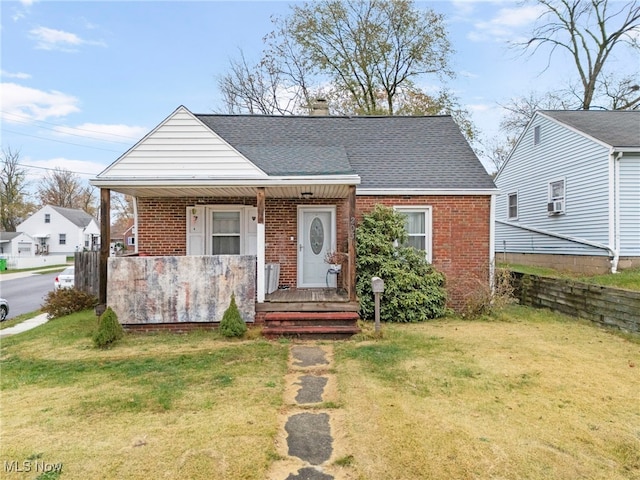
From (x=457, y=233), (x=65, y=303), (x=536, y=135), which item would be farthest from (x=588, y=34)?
(x=65, y=303)

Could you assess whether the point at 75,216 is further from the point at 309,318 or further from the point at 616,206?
the point at 616,206

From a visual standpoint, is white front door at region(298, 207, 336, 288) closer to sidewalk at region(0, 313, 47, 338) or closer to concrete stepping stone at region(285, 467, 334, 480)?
concrete stepping stone at region(285, 467, 334, 480)

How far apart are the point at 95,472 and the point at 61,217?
51.8 m

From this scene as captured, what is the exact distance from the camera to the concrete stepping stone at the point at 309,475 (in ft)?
9.57

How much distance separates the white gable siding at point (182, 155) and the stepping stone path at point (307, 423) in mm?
3921

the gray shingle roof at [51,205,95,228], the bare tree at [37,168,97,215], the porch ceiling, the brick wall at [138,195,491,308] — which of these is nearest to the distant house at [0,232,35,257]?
the gray shingle roof at [51,205,95,228]

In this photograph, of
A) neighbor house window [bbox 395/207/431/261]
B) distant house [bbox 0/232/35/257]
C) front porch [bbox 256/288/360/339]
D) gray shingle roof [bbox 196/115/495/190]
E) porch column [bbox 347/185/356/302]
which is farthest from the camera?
distant house [bbox 0/232/35/257]

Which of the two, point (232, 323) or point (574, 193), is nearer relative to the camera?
point (232, 323)

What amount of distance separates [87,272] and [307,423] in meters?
11.4

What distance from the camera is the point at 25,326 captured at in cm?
1068

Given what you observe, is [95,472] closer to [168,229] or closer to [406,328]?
[406,328]

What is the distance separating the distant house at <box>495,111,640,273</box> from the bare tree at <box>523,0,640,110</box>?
35.1 feet

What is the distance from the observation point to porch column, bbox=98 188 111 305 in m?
7.40

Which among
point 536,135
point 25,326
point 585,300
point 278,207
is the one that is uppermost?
point 536,135
